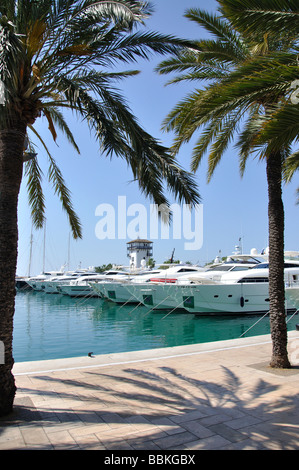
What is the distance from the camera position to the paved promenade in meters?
A: 4.05

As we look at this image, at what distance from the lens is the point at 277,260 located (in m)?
7.32

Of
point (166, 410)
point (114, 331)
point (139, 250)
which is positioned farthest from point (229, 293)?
point (139, 250)

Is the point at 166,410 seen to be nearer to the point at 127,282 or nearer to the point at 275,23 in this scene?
the point at 275,23

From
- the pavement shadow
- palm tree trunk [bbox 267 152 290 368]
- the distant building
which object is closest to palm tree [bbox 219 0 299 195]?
palm tree trunk [bbox 267 152 290 368]

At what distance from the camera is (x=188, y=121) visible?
705 centimetres

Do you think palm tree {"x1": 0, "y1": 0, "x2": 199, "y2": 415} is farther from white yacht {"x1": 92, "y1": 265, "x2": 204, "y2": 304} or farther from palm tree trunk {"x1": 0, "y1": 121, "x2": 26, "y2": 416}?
white yacht {"x1": 92, "y1": 265, "x2": 204, "y2": 304}

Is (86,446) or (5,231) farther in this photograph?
(5,231)

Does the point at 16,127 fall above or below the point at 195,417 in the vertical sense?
above

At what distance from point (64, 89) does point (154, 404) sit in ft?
17.0

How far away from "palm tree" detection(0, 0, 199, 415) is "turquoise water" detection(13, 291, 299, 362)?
9.53 metres

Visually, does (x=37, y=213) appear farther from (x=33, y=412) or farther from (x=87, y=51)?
(x=33, y=412)

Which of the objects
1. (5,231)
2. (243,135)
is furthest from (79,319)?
(5,231)

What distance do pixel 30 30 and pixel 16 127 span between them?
141cm

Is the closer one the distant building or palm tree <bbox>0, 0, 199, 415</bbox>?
palm tree <bbox>0, 0, 199, 415</bbox>
